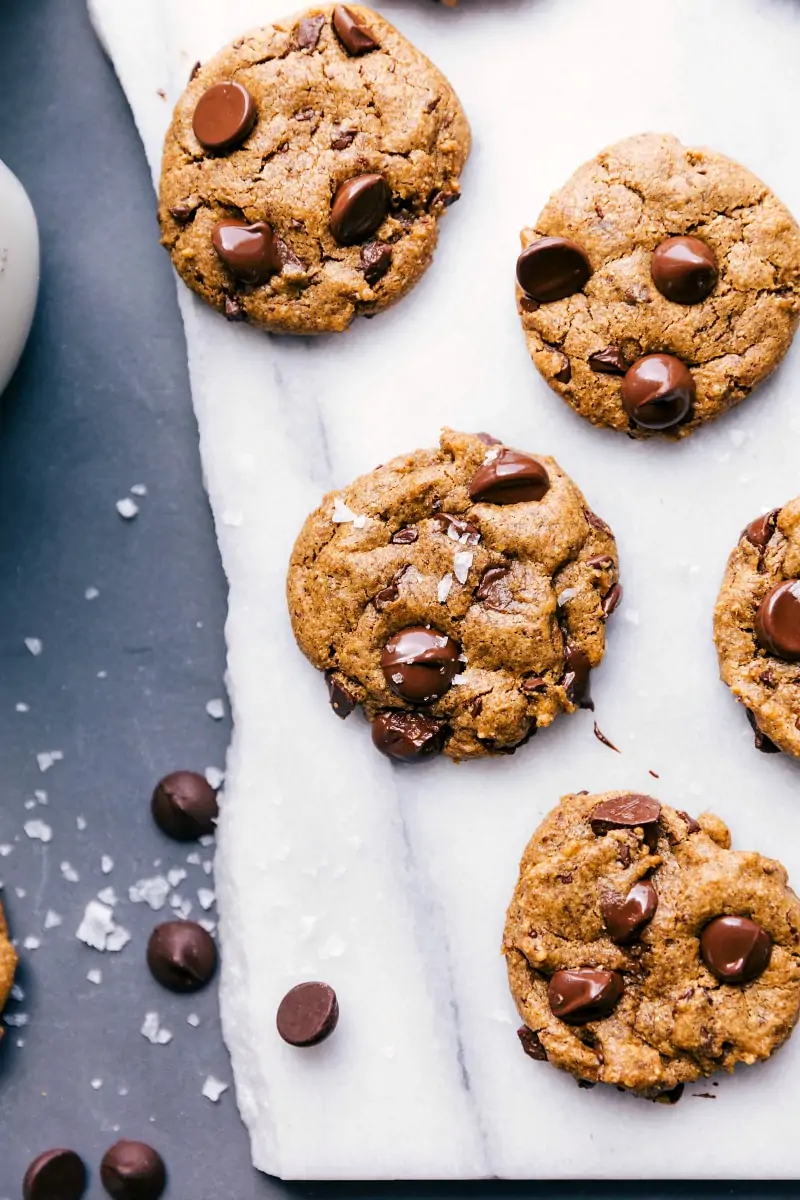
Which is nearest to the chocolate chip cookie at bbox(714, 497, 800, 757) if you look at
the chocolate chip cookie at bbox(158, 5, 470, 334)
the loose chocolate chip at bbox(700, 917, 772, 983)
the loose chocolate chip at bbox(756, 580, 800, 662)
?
the loose chocolate chip at bbox(756, 580, 800, 662)

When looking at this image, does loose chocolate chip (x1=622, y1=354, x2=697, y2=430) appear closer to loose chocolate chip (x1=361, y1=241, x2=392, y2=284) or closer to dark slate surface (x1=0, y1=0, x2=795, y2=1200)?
loose chocolate chip (x1=361, y1=241, x2=392, y2=284)

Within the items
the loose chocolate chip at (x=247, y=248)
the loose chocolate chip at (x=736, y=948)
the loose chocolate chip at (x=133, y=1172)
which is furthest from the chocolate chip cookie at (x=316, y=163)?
the loose chocolate chip at (x=133, y=1172)

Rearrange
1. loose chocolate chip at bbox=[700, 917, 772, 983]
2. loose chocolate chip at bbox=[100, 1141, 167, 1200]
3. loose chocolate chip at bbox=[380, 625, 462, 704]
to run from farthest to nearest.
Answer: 1. loose chocolate chip at bbox=[100, 1141, 167, 1200]
2. loose chocolate chip at bbox=[380, 625, 462, 704]
3. loose chocolate chip at bbox=[700, 917, 772, 983]

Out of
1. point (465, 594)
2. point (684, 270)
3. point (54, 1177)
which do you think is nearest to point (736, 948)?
point (465, 594)

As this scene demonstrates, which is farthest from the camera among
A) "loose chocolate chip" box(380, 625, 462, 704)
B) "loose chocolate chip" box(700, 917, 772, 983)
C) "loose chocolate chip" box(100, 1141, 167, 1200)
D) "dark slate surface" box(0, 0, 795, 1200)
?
"dark slate surface" box(0, 0, 795, 1200)

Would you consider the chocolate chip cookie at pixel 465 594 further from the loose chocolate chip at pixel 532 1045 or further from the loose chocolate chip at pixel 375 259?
the loose chocolate chip at pixel 532 1045

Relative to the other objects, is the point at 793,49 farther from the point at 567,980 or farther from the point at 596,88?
the point at 567,980
